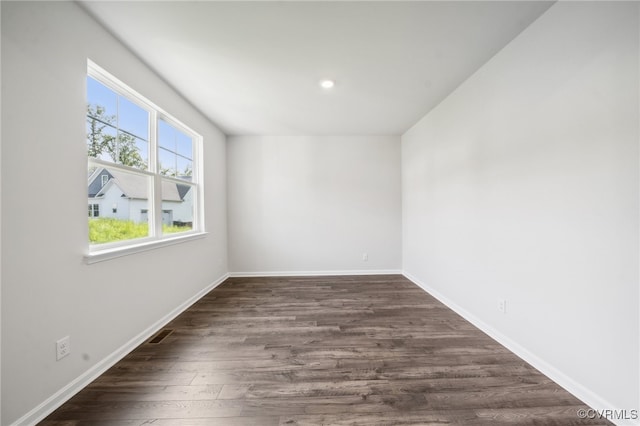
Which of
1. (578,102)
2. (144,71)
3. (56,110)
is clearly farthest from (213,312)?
(578,102)

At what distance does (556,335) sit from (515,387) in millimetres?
444

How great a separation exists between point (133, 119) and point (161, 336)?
2.01 meters

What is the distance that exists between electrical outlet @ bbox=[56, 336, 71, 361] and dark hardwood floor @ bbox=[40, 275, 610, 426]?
0.30m

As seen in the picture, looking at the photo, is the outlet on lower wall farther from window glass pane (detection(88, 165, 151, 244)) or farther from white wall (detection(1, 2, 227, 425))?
window glass pane (detection(88, 165, 151, 244))


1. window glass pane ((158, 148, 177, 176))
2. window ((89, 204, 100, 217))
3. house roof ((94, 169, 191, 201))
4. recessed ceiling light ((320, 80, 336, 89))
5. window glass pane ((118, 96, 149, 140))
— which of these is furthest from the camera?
window glass pane ((158, 148, 177, 176))

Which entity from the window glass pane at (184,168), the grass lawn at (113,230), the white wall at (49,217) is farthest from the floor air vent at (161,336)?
the window glass pane at (184,168)

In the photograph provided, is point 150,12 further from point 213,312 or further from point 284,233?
point 284,233

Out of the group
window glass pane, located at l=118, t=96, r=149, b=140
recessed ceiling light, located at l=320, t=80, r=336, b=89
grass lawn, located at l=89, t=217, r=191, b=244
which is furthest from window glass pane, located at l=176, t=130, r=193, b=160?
recessed ceiling light, located at l=320, t=80, r=336, b=89

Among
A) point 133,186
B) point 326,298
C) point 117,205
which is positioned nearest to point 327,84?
point 133,186

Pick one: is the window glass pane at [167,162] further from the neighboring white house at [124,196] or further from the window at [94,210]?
the window at [94,210]

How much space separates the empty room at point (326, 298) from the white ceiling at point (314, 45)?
19mm

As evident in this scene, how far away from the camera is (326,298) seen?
9.79ft

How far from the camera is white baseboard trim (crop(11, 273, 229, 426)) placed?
4.02 feet

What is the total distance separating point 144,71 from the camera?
205 centimetres
